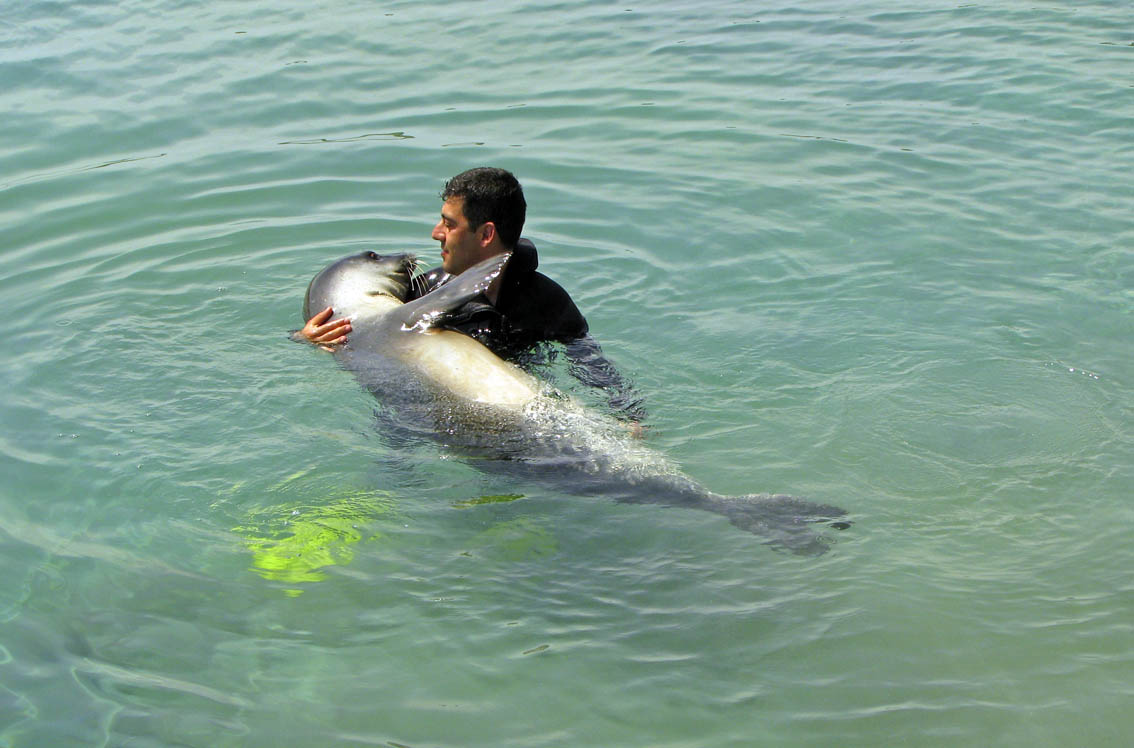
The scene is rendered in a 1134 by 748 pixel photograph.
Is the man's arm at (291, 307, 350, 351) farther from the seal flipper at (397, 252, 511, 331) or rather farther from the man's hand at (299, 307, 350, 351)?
the seal flipper at (397, 252, 511, 331)

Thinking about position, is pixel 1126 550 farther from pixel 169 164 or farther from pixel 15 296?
pixel 169 164

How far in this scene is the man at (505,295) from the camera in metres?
6.71

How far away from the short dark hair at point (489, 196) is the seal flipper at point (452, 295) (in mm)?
239

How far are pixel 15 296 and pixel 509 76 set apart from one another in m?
6.37

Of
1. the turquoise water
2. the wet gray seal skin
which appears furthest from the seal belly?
the turquoise water

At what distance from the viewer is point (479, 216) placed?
6.77 metres

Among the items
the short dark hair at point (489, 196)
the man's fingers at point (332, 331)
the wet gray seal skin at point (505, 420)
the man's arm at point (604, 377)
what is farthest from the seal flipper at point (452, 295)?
the man's arm at point (604, 377)

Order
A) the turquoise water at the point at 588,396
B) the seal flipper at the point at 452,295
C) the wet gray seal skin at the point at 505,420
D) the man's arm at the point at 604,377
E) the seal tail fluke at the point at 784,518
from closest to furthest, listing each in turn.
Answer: the turquoise water at the point at 588,396
the seal tail fluke at the point at 784,518
the wet gray seal skin at the point at 505,420
the seal flipper at the point at 452,295
the man's arm at the point at 604,377

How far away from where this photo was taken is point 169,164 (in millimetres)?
11000

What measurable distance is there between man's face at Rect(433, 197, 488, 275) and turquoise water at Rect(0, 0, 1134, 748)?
1004 mm

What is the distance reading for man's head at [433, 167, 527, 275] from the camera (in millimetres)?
6723

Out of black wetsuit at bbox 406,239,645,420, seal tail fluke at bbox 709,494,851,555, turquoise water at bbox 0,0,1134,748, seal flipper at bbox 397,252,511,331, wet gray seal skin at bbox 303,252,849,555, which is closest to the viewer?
turquoise water at bbox 0,0,1134,748

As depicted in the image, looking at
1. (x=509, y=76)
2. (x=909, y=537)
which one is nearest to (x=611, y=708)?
(x=909, y=537)

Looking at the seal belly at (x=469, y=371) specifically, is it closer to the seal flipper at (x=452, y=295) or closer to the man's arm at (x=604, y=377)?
the seal flipper at (x=452, y=295)
